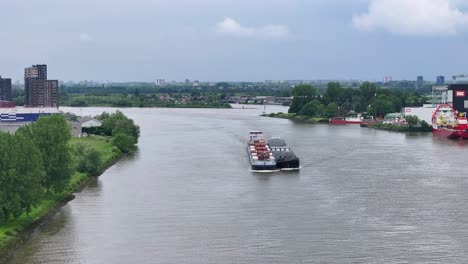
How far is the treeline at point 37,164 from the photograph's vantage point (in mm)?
7996

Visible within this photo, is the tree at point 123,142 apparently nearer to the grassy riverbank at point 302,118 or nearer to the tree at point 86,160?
the tree at point 86,160

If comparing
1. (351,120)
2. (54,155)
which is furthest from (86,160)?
(351,120)

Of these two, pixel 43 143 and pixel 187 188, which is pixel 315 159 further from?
pixel 43 143

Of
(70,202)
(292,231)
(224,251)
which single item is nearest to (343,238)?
(292,231)

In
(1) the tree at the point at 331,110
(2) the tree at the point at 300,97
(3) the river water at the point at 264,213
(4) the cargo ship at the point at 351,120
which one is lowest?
(3) the river water at the point at 264,213

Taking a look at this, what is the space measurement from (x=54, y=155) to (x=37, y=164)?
1.15m

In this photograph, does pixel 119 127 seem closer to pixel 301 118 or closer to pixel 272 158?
pixel 272 158

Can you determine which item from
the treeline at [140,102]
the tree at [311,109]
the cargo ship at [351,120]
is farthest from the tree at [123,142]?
the treeline at [140,102]

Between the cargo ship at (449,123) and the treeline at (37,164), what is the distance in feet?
37.3

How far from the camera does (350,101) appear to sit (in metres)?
34.1

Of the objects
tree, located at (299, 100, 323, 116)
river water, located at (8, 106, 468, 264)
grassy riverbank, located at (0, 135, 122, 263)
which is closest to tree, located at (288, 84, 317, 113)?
tree, located at (299, 100, 323, 116)

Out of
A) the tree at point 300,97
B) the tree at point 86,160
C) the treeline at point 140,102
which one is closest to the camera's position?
the tree at point 86,160

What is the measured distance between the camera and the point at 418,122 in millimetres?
23297

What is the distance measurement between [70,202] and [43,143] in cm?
86
